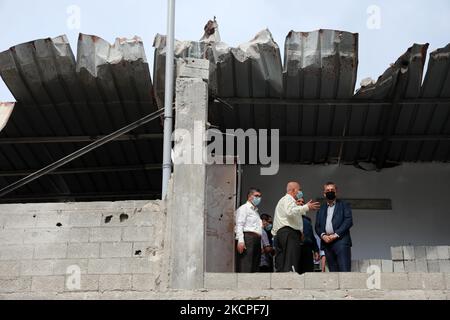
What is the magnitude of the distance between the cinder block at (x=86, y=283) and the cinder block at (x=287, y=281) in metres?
1.72

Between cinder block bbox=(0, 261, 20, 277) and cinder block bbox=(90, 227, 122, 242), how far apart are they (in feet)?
2.57

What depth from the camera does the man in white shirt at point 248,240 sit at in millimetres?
9133

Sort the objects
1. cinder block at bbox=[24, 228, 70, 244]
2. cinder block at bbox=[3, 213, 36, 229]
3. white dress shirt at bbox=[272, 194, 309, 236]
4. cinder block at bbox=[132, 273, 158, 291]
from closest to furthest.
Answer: cinder block at bbox=[132, 273, 158, 291]
cinder block at bbox=[24, 228, 70, 244]
cinder block at bbox=[3, 213, 36, 229]
white dress shirt at bbox=[272, 194, 309, 236]

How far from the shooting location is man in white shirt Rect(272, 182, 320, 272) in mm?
8961

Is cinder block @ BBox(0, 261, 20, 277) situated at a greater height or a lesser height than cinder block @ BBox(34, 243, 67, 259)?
lesser

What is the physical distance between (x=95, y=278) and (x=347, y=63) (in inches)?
182

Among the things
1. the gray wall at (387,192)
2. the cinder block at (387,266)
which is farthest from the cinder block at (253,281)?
the gray wall at (387,192)

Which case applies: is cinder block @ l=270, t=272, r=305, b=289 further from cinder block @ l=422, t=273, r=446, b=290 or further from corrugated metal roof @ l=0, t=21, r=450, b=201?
corrugated metal roof @ l=0, t=21, r=450, b=201

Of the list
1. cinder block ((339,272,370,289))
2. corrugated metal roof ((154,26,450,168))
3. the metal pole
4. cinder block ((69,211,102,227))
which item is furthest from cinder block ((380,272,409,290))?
corrugated metal roof ((154,26,450,168))

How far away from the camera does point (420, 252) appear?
10.1 metres

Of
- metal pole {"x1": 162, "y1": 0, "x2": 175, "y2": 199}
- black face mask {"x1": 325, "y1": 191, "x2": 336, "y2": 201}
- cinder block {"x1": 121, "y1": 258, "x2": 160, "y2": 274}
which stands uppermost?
metal pole {"x1": 162, "y1": 0, "x2": 175, "y2": 199}

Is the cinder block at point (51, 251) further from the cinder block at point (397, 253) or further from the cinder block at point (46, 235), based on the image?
the cinder block at point (397, 253)

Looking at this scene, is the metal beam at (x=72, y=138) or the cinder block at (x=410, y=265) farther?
the metal beam at (x=72, y=138)

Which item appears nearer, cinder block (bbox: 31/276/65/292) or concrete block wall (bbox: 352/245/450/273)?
cinder block (bbox: 31/276/65/292)
